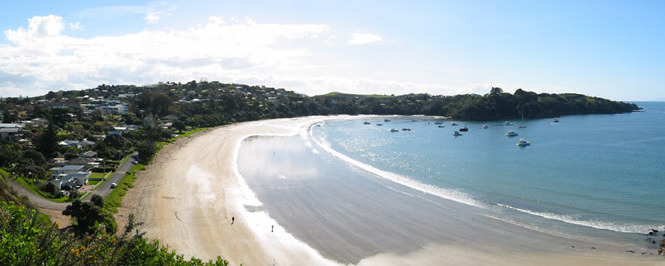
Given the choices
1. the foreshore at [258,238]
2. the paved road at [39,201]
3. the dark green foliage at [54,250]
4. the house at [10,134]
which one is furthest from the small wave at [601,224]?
the house at [10,134]

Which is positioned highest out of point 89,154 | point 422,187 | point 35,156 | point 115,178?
point 35,156

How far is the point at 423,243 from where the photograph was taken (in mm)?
24797

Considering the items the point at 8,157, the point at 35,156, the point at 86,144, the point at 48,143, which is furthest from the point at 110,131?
the point at 8,157

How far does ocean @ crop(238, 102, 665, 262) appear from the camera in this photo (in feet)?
90.2

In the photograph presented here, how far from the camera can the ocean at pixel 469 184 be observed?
27484 mm

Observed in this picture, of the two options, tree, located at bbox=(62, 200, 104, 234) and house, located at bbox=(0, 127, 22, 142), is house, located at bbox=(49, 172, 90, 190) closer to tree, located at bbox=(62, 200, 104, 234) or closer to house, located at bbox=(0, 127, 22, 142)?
tree, located at bbox=(62, 200, 104, 234)

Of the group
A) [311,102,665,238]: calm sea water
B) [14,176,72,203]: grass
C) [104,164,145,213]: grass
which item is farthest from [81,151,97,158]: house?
[311,102,665,238]: calm sea water

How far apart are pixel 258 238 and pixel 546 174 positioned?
1339 inches

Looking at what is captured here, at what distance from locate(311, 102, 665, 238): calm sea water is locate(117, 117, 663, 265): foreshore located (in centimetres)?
342

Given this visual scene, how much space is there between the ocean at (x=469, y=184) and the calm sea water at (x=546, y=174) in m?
0.12

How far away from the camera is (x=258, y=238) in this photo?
2562 cm

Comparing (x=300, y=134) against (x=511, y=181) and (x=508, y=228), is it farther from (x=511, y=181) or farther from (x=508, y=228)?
(x=508, y=228)

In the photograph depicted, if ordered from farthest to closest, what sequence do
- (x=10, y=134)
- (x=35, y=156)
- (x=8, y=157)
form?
(x=10, y=134) → (x=35, y=156) → (x=8, y=157)

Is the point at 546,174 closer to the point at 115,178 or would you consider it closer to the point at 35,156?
the point at 115,178
